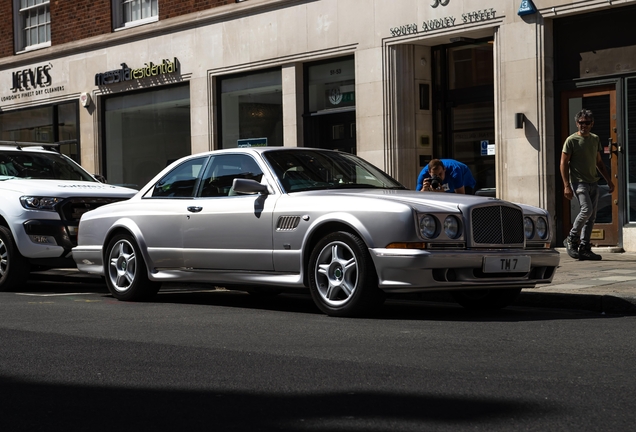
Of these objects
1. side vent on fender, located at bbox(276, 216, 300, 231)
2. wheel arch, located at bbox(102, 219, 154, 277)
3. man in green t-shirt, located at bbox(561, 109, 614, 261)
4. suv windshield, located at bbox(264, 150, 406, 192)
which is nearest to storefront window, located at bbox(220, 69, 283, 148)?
man in green t-shirt, located at bbox(561, 109, 614, 261)

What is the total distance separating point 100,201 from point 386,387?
727 centimetres

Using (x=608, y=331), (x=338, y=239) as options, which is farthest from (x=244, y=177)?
Result: (x=608, y=331)

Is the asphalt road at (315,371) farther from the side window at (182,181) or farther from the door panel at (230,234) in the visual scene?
the side window at (182,181)

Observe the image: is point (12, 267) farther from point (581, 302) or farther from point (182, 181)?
point (581, 302)

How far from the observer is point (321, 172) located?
9.18m

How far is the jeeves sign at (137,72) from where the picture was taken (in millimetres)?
20422

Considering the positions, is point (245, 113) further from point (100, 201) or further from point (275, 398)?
point (275, 398)

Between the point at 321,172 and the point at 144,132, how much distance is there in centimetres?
1325

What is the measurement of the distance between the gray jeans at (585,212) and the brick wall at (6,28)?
16.1 metres

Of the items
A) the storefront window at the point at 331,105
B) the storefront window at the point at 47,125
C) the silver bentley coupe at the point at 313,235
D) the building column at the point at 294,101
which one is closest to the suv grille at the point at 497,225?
the silver bentley coupe at the point at 313,235

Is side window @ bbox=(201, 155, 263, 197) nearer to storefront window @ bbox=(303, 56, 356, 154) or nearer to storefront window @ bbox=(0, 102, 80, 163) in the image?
storefront window @ bbox=(303, 56, 356, 154)

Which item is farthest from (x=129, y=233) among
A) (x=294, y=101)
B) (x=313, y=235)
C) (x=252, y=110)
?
(x=252, y=110)

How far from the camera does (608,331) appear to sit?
23.6ft

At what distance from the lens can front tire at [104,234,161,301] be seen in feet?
32.7
